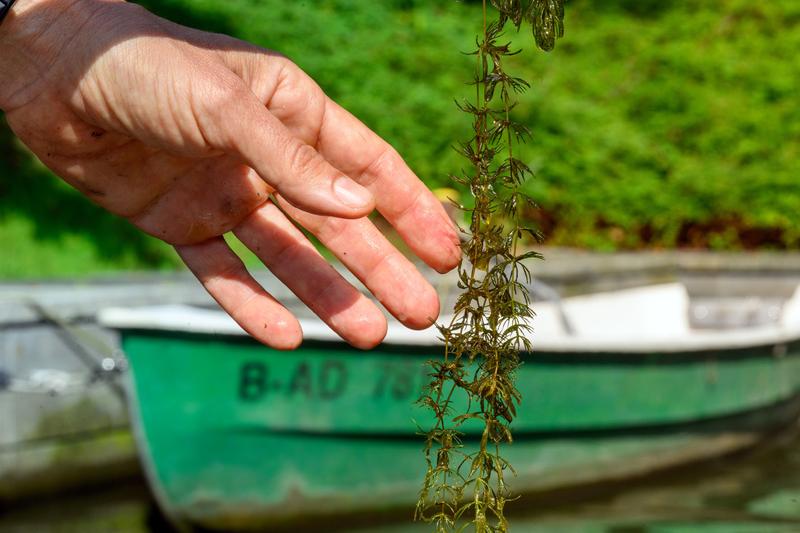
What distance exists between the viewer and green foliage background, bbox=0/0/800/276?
384 inches

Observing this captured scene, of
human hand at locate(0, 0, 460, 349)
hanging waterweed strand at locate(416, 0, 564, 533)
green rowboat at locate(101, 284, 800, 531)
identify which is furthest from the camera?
green rowboat at locate(101, 284, 800, 531)

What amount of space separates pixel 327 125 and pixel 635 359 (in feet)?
14.6

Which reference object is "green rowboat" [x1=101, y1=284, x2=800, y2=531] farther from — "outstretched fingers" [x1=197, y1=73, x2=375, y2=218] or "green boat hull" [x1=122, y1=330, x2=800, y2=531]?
"outstretched fingers" [x1=197, y1=73, x2=375, y2=218]

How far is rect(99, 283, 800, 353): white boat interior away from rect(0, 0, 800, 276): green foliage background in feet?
6.02

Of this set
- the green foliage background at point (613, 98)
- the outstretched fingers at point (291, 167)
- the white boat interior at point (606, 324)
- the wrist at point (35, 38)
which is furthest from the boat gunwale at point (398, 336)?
the green foliage background at point (613, 98)

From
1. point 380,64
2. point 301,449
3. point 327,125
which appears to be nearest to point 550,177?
point 380,64

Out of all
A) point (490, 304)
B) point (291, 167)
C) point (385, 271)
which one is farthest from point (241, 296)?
point (490, 304)

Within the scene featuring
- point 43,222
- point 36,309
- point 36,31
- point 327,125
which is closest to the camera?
point 36,31

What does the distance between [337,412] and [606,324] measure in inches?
119

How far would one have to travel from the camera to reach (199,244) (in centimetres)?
216

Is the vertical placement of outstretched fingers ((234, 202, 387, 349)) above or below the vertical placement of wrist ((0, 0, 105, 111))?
below

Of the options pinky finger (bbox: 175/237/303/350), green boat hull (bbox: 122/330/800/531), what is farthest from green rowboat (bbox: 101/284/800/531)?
pinky finger (bbox: 175/237/303/350)

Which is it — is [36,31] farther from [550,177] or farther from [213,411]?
[550,177]

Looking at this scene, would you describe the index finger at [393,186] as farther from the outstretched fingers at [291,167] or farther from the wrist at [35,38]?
the wrist at [35,38]
